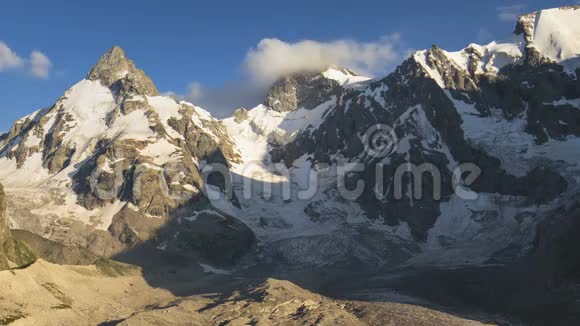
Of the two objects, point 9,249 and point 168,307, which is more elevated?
point 9,249

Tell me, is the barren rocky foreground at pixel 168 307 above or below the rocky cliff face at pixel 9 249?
below

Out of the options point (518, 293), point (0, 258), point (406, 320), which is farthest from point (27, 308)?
point (518, 293)

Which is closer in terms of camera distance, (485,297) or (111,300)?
(111,300)

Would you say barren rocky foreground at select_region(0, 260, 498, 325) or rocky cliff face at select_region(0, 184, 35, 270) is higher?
rocky cliff face at select_region(0, 184, 35, 270)

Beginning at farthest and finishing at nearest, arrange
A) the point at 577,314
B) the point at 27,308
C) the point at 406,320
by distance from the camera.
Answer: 1. the point at 577,314
2. the point at 406,320
3. the point at 27,308

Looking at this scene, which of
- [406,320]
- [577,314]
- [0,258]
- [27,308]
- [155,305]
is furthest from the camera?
[155,305]

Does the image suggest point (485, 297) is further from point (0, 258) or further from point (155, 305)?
point (0, 258)

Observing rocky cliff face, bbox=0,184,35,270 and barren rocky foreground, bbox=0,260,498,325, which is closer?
barren rocky foreground, bbox=0,260,498,325

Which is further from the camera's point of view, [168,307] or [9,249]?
[168,307]

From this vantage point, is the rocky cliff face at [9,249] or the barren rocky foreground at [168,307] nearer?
the barren rocky foreground at [168,307]

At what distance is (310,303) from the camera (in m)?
155

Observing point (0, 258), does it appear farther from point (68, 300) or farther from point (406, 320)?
point (406, 320)

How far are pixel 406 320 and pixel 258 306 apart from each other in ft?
110

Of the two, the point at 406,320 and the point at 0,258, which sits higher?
the point at 0,258
